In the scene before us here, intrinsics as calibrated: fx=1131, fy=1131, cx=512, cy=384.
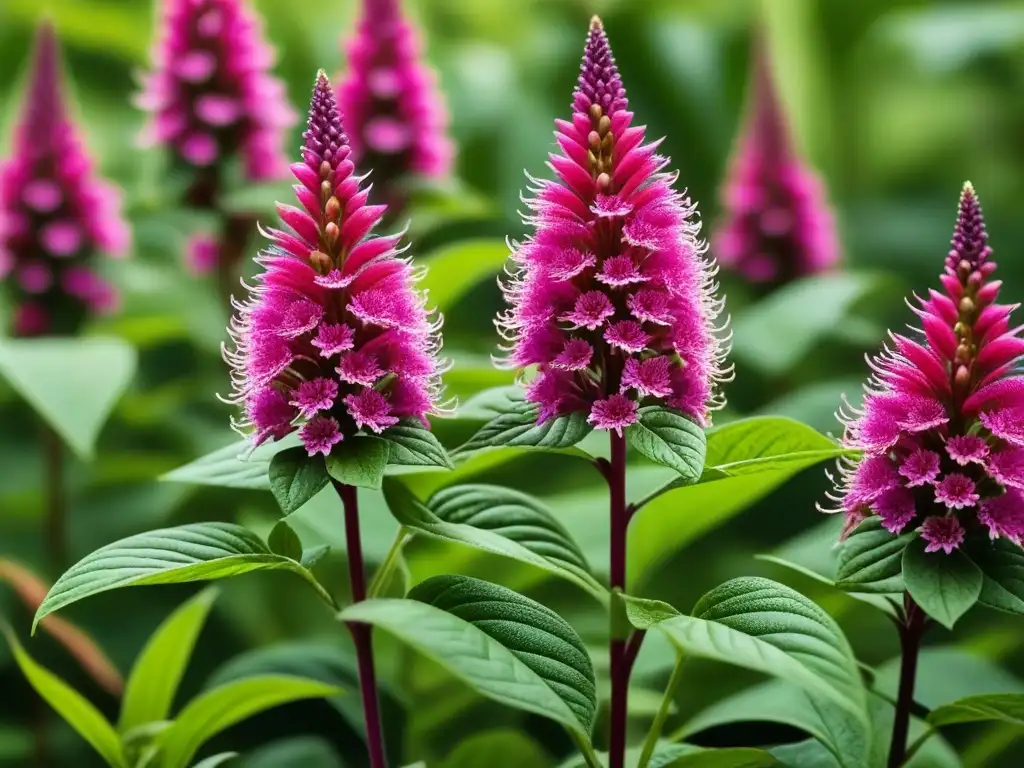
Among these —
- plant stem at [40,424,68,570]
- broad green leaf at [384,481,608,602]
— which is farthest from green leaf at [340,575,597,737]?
plant stem at [40,424,68,570]

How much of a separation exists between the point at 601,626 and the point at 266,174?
0.75 metres

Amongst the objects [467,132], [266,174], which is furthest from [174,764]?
[467,132]

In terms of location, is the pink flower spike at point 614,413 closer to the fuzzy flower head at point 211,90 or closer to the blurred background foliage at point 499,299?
the blurred background foliage at point 499,299

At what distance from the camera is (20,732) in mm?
1412

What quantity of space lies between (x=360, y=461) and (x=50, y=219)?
1014 mm

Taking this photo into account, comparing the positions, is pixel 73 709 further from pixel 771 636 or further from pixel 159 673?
pixel 771 636

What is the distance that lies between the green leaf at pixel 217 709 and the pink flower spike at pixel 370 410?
27 cm

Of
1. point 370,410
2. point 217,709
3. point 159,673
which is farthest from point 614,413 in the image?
point 159,673

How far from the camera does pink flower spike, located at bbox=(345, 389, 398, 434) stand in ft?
2.09

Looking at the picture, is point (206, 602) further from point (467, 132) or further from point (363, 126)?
point (467, 132)

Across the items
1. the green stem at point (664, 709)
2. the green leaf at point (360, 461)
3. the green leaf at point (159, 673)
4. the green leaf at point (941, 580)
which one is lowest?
the green leaf at point (159, 673)

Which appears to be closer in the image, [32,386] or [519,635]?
[519,635]

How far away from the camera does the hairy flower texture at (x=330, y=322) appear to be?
25.4 inches

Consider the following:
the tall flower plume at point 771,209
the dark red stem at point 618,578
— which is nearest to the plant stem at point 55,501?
the dark red stem at point 618,578
